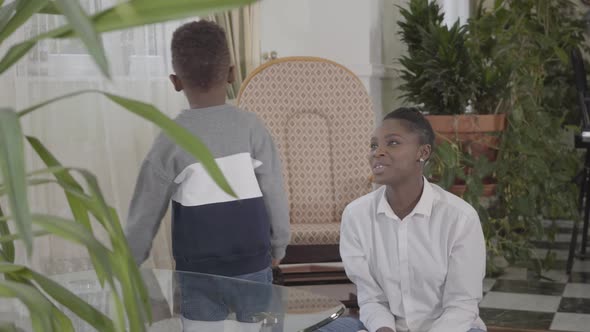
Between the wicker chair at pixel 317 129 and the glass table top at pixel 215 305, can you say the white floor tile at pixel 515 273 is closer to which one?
the wicker chair at pixel 317 129

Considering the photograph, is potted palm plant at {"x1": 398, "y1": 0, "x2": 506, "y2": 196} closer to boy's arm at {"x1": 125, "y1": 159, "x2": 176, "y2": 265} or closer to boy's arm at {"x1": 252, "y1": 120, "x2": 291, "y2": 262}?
boy's arm at {"x1": 252, "y1": 120, "x2": 291, "y2": 262}

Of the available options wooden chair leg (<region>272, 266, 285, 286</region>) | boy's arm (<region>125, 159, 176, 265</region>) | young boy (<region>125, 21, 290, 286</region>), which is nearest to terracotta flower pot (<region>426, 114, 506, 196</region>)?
wooden chair leg (<region>272, 266, 285, 286</region>)

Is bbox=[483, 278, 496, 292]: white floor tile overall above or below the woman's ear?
below

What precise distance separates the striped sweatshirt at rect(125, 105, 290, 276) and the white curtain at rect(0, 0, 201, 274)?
119 cm

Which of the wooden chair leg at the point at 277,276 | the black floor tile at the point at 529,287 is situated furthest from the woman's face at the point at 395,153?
the black floor tile at the point at 529,287

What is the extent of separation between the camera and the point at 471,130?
4.52 meters

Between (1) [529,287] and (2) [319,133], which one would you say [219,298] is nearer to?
(2) [319,133]

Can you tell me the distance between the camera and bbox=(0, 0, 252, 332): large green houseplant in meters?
0.62

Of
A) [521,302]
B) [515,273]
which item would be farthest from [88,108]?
[515,273]

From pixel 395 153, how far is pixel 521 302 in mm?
1995

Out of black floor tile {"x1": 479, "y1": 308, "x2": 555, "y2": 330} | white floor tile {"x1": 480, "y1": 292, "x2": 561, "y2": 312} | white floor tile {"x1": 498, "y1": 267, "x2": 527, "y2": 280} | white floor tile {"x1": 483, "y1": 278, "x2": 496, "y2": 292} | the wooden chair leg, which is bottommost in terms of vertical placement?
white floor tile {"x1": 498, "y1": 267, "x2": 527, "y2": 280}

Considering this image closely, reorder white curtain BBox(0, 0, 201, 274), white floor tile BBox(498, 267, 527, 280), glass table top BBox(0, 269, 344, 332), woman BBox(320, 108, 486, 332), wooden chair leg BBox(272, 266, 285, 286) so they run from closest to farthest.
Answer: glass table top BBox(0, 269, 344, 332) < woman BBox(320, 108, 486, 332) < wooden chair leg BBox(272, 266, 285, 286) < white curtain BBox(0, 0, 201, 274) < white floor tile BBox(498, 267, 527, 280)

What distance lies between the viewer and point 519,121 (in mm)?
4520

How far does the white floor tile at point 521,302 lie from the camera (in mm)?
3943
